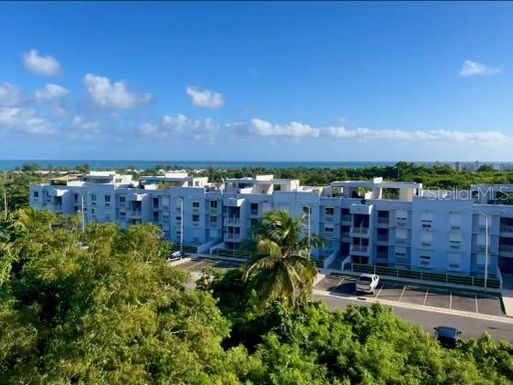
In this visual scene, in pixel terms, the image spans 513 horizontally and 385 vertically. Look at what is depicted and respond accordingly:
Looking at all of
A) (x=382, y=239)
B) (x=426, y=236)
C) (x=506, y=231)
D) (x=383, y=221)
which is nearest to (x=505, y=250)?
(x=506, y=231)

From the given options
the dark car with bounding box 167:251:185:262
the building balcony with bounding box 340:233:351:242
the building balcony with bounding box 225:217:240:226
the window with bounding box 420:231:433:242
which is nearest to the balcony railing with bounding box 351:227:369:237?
the building balcony with bounding box 340:233:351:242

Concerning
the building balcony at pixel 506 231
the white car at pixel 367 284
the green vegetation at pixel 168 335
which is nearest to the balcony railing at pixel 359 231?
the white car at pixel 367 284

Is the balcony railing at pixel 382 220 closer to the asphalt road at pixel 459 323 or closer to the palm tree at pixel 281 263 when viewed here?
the asphalt road at pixel 459 323

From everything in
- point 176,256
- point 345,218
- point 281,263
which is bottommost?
point 176,256

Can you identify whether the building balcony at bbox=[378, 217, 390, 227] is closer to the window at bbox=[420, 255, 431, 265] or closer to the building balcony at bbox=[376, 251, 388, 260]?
the building balcony at bbox=[376, 251, 388, 260]

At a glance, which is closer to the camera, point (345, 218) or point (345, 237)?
point (345, 218)

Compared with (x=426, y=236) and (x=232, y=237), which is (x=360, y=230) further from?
(x=232, y=237)
